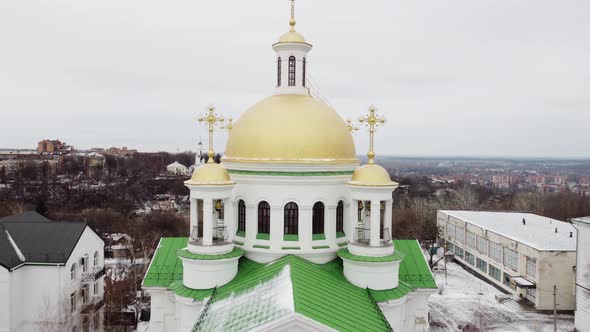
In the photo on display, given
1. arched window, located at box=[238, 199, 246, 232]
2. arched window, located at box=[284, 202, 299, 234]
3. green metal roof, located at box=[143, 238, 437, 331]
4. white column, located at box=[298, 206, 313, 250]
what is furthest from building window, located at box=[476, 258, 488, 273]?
arched window, located at box=[238, 199, 246, 232]

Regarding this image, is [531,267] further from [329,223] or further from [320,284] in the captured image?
[320,284]

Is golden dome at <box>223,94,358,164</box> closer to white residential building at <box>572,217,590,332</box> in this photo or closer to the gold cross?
the gold cross

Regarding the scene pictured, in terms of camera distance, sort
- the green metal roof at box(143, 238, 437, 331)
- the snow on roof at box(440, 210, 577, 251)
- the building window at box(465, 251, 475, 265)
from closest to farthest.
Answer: the green metal roof at box(143, 238, 437, 331)
the snow on roof at box(440, 210, 577, 251)
the building window at box(465, 251, 475, 265)

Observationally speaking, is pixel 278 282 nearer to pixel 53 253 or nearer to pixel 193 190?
pixel 193 190

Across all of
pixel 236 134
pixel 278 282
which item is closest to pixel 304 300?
pixel 278 282

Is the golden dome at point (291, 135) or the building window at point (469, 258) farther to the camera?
the building window at point (469, 258)

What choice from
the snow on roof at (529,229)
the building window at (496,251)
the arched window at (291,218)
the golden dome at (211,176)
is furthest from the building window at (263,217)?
the building window at (496,251)

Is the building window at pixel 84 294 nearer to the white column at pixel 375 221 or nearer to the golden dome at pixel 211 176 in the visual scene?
the golden dome at pixel 211 176

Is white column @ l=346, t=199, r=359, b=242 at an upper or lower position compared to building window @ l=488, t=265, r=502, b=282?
upper
